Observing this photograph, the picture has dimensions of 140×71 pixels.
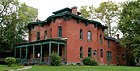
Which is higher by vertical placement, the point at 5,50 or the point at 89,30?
the point at 89,30

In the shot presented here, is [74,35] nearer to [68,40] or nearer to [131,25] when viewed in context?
[68,40]

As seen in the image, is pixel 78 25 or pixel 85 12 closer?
pixel 78 25

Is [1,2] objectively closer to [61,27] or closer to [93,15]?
[61,27]

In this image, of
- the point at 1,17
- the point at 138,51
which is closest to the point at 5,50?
the point at 1,17

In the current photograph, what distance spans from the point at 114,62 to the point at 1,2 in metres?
23.5

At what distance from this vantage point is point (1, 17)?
44938 mm

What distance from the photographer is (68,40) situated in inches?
1355

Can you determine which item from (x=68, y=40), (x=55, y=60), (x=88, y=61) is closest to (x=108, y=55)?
(x=88, y=61)

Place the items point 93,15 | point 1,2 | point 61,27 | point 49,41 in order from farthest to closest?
point 93,15
point 1,2
point 61,27
point 49,41

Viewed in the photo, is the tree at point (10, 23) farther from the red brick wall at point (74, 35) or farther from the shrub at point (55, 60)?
the shrub at point (55, 60)

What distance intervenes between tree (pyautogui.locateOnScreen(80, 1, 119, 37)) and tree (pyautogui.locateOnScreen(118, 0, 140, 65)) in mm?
9584

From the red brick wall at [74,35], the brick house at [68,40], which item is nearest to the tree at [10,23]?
the brick house at [68,40]

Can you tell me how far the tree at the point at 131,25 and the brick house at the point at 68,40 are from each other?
3431 mm

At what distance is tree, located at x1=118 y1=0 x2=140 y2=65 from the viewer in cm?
4097
